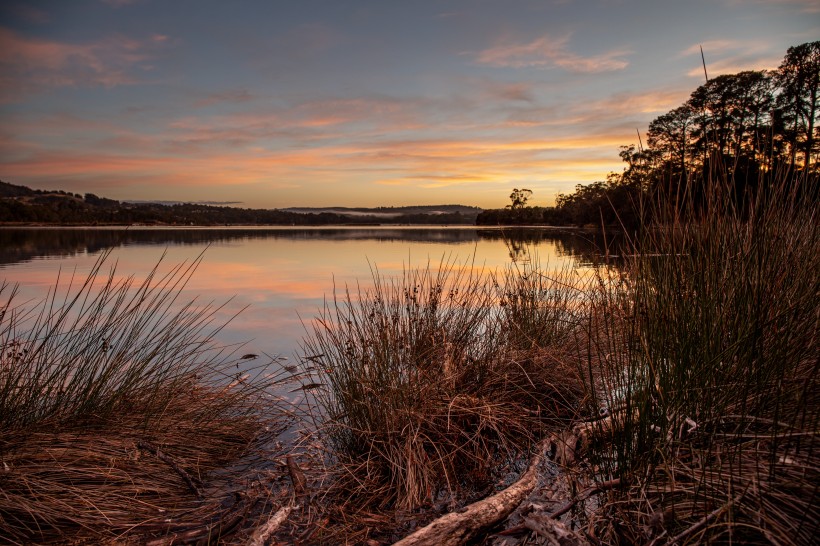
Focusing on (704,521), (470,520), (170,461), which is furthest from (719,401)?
(170,461)

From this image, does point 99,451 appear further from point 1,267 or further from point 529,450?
point 1,267

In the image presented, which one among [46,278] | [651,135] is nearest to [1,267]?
[46,278]

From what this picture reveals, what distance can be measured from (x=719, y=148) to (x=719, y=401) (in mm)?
1590

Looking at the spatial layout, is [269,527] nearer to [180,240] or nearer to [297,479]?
[297,479]

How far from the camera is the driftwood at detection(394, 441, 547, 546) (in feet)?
7.84

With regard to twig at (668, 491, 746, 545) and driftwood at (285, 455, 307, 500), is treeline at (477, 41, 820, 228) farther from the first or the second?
driftwood at (285, 455, 307, 500)

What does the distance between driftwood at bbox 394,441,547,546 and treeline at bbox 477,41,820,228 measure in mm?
1654

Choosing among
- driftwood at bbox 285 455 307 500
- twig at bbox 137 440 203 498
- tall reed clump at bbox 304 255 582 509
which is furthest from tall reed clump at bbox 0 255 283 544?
tall reed clump at bbox 304 255 582 509

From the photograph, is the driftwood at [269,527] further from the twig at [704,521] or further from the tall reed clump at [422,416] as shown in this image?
the twig at [704,521]

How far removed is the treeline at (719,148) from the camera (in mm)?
3150

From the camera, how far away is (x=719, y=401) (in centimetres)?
253

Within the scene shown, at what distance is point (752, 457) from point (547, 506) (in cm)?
116

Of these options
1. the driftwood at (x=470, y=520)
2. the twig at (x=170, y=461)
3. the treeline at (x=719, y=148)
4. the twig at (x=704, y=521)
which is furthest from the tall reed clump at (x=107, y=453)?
the treeline at (x=719, y=148)

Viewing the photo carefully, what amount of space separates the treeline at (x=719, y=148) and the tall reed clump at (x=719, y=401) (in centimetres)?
30
